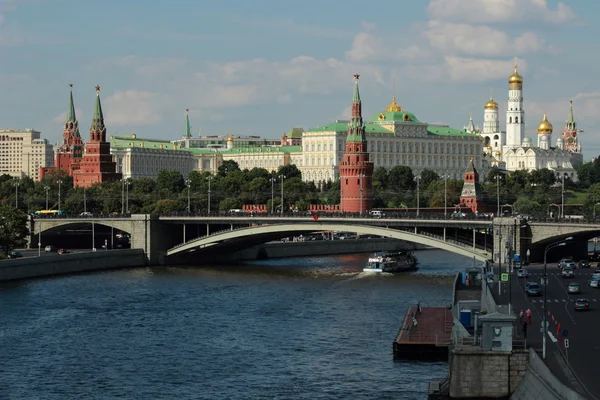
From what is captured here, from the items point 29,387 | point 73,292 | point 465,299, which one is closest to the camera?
point 29,387

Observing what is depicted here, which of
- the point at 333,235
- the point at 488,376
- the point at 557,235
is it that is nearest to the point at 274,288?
the point at 557,235

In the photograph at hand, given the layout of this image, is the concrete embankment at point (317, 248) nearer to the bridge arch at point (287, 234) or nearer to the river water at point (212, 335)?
the bridge arch at point (287, 234)

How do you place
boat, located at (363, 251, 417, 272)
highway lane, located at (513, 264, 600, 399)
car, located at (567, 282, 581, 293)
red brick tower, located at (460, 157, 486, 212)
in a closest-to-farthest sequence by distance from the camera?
highway lane, located at (513, 264, 600, 399)
car, located at (567, 282, 581, 293)
boat, located at (363, 251, 417, 272)
red brick tower, located at (460, 157, 486, 212)

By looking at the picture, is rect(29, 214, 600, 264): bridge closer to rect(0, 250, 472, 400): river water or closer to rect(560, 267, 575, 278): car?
rect(0, 250, 472, 400): river water

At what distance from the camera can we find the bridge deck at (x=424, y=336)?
177 ft

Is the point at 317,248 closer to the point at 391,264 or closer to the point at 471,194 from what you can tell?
the point at 391,264

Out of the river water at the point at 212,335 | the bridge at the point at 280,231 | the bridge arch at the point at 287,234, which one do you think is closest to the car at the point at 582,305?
the river water at the point at 212,335

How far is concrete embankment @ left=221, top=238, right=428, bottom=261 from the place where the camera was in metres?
113

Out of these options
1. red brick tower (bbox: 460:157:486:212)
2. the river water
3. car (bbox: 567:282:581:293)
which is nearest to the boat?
the river water

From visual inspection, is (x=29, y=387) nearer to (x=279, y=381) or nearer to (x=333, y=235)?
(x=279, y=381)

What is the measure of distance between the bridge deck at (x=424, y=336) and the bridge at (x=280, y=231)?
66.8ft

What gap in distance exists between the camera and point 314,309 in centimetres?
7112

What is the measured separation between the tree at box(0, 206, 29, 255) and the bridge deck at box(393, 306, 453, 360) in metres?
40.6

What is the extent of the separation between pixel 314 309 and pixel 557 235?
23.1m
